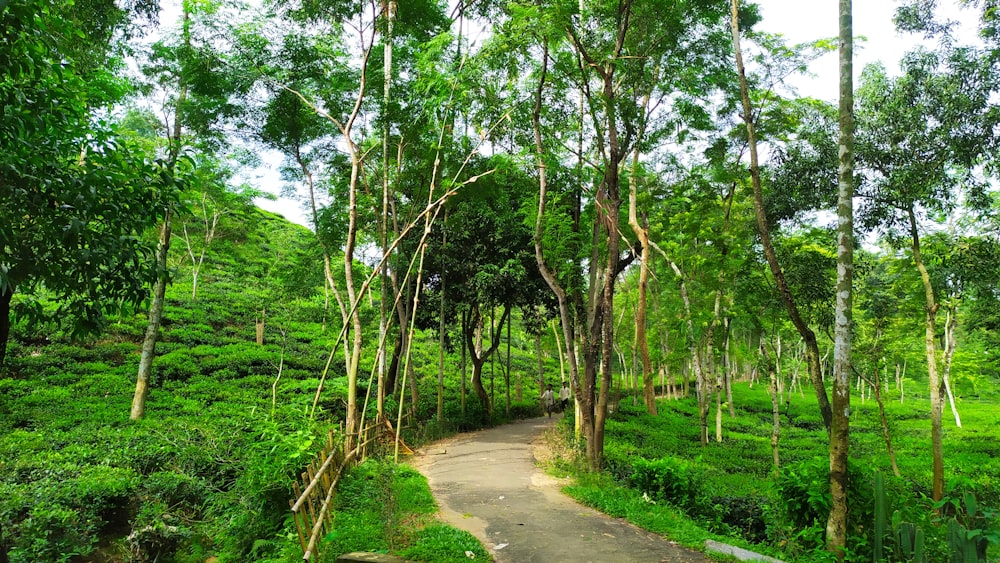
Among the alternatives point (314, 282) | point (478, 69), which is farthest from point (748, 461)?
point (314, 282)

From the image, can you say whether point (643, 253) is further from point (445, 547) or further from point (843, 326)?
point (445, 547)

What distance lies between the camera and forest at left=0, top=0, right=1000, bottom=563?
484cm

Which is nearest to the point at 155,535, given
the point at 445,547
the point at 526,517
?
the point at 445,547

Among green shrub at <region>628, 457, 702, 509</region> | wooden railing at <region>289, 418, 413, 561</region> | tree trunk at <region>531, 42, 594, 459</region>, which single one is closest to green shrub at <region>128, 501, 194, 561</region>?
wooden railing at <region>289, 418, 413, 561</region>

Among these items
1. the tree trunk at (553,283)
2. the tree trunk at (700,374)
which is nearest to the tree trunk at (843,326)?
the tree trunk at (553,283)

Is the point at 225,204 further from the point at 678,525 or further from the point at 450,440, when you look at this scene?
the point at 678,525

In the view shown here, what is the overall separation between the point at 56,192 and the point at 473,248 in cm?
1404

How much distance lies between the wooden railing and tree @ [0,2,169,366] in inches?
104

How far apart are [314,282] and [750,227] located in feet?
45.7

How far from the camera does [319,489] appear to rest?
Result: 6.72 m

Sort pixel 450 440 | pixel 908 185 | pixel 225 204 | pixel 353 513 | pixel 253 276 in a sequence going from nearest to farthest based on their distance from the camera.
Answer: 1. pixel 353 513
2. pixel 908 185
3. pixel 450 440
4. pixel 225 204
5. pixel 253 276

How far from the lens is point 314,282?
60.0 ft

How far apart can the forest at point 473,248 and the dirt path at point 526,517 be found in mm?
602

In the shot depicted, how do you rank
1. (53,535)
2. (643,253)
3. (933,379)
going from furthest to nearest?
(643,253) < (933,379) < (53,535)
